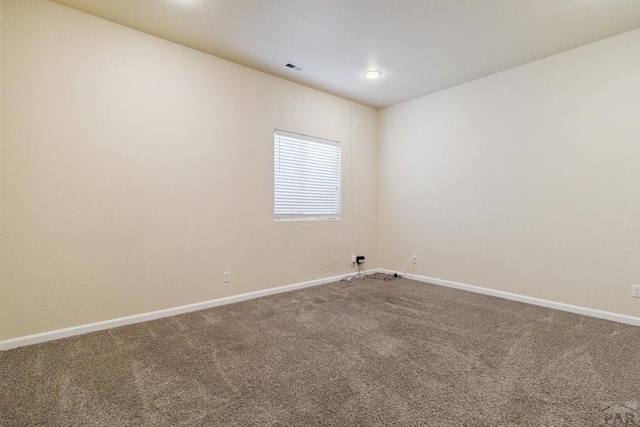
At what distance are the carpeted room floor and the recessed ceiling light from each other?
2.89 m

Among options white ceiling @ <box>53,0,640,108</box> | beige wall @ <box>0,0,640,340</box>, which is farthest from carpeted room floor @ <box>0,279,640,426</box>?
white ceiling @ <box>53,0,640,108</box>

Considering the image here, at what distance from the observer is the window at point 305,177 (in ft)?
12.9

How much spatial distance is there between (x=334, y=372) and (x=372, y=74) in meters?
3.40

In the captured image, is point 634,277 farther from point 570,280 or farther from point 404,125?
point 404,125

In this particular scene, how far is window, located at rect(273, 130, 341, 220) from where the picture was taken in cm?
395

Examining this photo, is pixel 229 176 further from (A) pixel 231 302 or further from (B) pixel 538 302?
(B) pixel 538 302

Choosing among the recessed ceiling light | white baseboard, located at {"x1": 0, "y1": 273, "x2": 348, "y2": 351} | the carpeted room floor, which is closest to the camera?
the carpeted room floor

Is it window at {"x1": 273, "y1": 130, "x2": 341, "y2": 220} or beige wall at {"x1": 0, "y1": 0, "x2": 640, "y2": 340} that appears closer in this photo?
beige wall at {"x1": 0, "y1": 0, "x2": 640, "y2": 340}

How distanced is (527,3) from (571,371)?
2847 millimetres

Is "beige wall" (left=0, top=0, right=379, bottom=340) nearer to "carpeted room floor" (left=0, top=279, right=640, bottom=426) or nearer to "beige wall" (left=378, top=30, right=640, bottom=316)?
"carpeted room floor" (left=0, top=279, right=640, bottom=426)

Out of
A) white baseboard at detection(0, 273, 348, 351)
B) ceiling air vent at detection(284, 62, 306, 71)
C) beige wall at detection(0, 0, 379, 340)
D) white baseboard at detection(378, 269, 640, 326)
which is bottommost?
white baseboard at detection(0, 273, 348, 351)

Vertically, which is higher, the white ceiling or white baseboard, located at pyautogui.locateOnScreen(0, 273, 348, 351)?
the white ceiling

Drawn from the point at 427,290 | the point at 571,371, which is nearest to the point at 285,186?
the point at 427,290

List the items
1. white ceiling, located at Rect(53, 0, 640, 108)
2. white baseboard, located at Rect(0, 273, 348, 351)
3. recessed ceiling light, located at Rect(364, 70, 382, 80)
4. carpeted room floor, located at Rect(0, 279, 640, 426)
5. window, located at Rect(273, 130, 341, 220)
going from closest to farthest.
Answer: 1. carpeted room floor, located at Rect(0, 279, 640, 426)
2. white baseboard, located at Rect(0, 273, 348, 351)
3. white ceiling, located at Rect(53, 0, 640, 108)
4. recessed ceiling light, located at Rect(364, 70, 382, 80)
5. window, located at Rect(273, 130, 341, 220)
